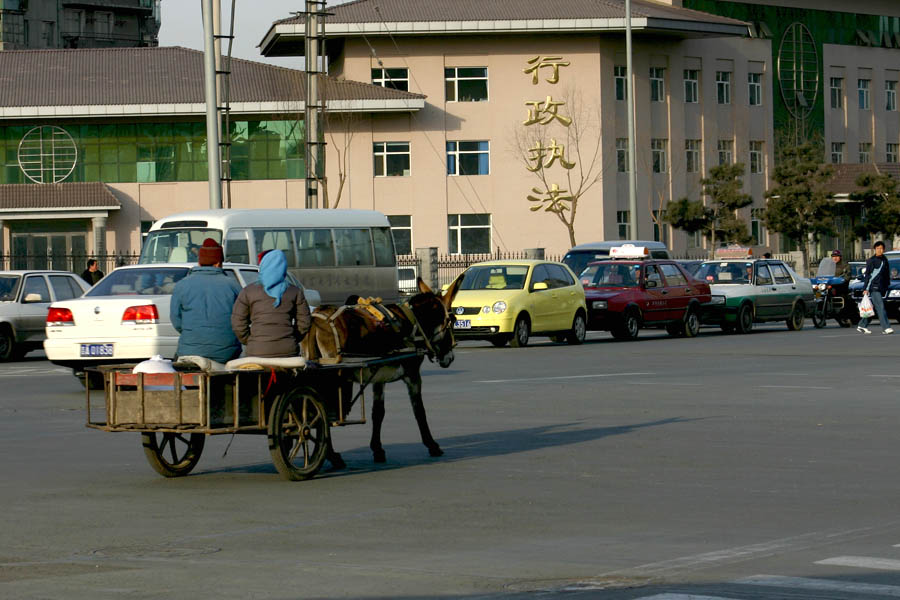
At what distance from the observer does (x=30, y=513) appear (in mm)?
10094

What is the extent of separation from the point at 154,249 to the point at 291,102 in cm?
3350

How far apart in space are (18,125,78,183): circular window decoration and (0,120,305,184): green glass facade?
22 cm

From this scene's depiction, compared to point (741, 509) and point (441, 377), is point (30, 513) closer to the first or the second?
point (741, 509)

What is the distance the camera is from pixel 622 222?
6888 centimetres

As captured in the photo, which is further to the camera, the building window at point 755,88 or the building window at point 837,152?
the building window at point 837,152

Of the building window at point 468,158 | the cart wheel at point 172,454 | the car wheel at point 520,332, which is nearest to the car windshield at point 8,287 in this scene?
the car wheel at point 520,332

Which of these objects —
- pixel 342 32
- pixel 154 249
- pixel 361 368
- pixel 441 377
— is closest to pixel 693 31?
pixel 342 32

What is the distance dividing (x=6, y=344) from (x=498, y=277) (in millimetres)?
9495

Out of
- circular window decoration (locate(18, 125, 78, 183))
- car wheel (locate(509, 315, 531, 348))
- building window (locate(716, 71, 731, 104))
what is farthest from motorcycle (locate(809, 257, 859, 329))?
circular window decoration (locate(18, 125, 78, 183))

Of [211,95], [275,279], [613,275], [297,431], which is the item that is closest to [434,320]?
[275,279]

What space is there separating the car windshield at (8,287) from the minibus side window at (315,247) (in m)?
6.39

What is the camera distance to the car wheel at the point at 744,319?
36.2 m

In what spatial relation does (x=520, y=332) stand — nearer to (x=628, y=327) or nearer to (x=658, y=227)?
(x=628, y=327)

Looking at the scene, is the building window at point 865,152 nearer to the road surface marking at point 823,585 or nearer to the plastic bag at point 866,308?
the plastic bag at point 866,308
